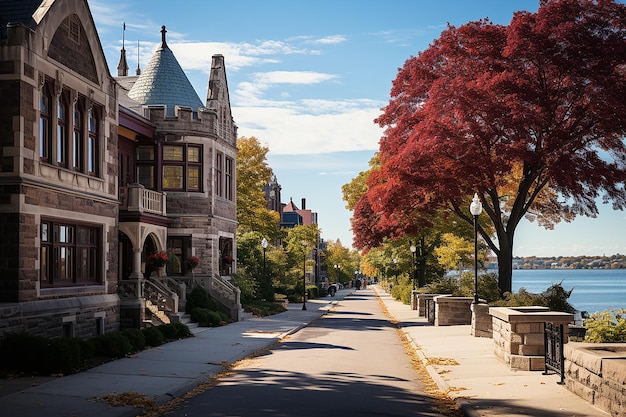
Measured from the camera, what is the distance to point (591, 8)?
25.7 meters

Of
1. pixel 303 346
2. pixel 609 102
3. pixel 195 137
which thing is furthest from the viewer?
pixel 195 137

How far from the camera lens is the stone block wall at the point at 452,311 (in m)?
29.3

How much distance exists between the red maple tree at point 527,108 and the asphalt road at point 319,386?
7.36 metres

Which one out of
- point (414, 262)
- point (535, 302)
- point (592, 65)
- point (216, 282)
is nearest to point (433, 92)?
point (592, 65)

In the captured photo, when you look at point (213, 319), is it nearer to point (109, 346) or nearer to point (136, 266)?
point (136, 266)

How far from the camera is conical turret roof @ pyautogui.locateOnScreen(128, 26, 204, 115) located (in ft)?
112

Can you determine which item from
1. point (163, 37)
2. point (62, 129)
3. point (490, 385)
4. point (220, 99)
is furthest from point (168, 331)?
point (163, 37)

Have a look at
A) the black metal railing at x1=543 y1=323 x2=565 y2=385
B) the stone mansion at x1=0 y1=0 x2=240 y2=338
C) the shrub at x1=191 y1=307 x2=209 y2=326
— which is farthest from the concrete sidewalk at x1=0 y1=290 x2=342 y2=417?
the black metal railing at x1=543 y1=323 x2=565 y2=385

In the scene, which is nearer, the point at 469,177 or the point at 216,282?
the point at 469,177

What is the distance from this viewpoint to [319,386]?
1372 cm

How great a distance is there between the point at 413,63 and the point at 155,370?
1794 cm

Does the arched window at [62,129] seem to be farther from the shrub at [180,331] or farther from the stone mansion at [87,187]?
the shrub at [180,331]

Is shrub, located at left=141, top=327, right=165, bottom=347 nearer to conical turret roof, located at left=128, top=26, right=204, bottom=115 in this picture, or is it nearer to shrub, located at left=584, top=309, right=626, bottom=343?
shrub, located at left=584, top=309, right=626, bottom=343

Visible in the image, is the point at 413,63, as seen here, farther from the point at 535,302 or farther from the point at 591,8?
the point at 535,302
